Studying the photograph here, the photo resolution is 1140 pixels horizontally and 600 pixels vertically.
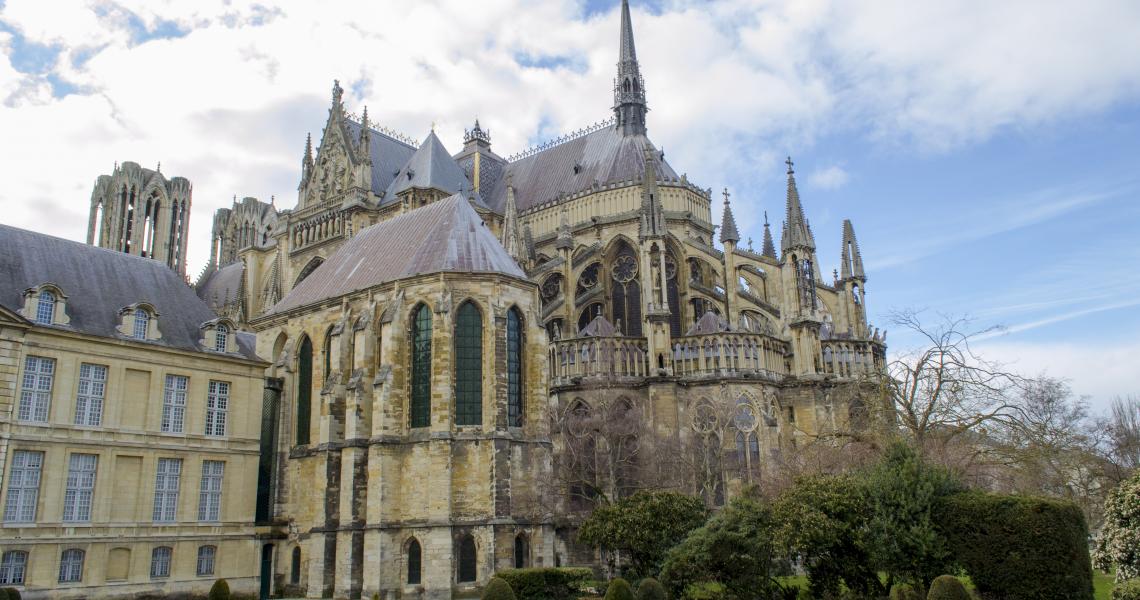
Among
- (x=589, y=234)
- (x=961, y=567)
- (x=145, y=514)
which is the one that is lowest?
(x=961, y=567)

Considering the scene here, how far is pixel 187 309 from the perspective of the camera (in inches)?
1259

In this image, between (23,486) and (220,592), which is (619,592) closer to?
(220,592)

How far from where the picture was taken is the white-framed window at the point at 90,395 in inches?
1068

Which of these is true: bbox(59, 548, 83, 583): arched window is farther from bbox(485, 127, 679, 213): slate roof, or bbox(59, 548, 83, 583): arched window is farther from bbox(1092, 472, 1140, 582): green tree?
bbox(485, 127, 679, 213): slate roof

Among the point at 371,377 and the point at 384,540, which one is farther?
the point at 371,377

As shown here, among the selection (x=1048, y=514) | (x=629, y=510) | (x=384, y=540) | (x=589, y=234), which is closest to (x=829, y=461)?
(x=629, y=510)

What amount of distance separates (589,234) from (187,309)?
64.1ft

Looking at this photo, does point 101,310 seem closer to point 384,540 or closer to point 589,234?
point 384,540

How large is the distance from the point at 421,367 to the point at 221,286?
42.2 metres

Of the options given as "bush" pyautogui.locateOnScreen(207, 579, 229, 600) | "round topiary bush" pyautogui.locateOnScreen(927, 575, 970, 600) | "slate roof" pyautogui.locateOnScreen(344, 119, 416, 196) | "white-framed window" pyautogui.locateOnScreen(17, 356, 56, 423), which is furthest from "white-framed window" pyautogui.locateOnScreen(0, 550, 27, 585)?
"slate roof" pyautogui.locateOnScreen(344, 119, 416, 196)

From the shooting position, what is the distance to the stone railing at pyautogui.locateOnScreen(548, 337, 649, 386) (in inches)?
1373

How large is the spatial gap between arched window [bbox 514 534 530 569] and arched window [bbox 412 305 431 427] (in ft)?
15.3

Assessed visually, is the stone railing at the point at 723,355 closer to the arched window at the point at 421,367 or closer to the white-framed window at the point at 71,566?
the arched window at the point at 421,367

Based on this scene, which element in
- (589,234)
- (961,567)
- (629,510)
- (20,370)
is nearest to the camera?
(961,567)
